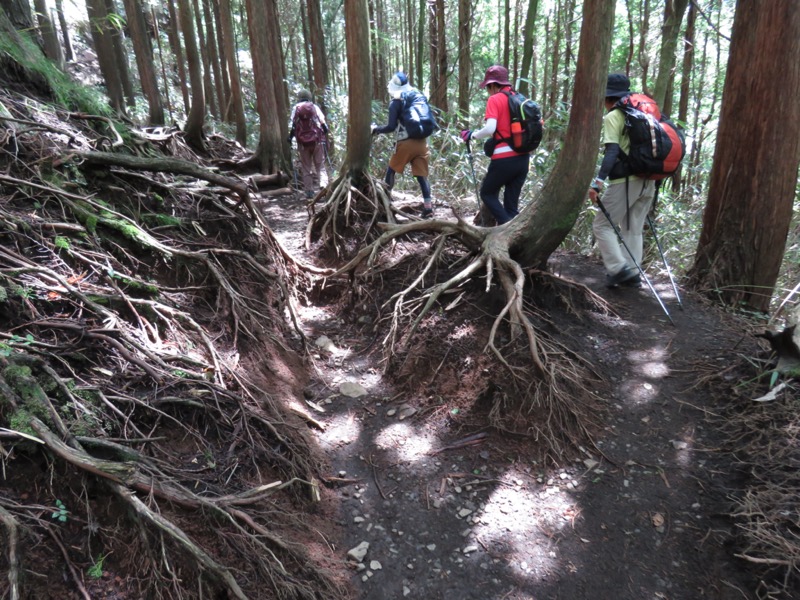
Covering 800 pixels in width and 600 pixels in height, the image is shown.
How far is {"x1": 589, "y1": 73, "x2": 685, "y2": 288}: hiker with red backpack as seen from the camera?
4785mm

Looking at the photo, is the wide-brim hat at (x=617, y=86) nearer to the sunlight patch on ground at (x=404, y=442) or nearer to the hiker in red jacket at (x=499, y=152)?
the hiker in red jacket at (x=499, y=152)

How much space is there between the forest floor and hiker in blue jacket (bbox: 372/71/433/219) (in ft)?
10.4

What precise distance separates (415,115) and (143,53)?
7.48 metres

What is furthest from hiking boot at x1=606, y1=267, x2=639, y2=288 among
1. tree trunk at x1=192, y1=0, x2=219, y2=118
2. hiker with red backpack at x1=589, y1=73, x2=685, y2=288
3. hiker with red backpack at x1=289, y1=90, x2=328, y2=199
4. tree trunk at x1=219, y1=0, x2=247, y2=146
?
tree trunk at x1=192, y1=0, x2=219, y2=118

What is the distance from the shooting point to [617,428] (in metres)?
3.77

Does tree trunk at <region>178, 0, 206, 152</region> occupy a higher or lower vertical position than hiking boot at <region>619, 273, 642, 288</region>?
higher

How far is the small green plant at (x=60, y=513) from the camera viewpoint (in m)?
2.20

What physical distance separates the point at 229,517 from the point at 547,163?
9.22 meters

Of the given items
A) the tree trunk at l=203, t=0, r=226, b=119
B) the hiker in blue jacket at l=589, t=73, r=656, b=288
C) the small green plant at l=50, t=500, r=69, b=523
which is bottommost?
the small green plant at l=50, t=500, r=69, b=523

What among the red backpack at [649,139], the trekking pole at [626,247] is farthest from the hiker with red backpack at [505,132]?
the trekking pole at [626,247]

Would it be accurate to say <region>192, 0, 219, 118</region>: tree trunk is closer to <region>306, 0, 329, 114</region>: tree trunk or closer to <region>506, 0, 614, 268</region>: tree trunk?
<region>306, 0, 329, 114</region>: tree trunk

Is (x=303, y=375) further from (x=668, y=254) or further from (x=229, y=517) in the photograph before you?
(x=668, y=254)

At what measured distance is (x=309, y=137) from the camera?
902 centimetres

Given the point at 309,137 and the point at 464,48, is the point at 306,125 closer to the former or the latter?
the point at 309,137
